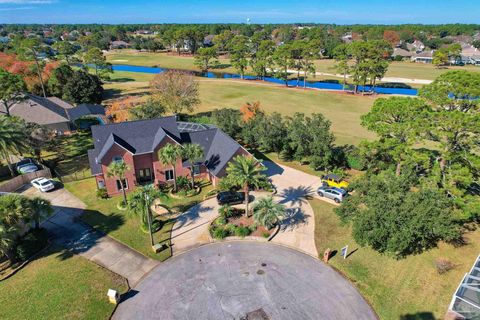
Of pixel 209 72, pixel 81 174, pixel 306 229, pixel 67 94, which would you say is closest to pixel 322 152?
pixel 306 229

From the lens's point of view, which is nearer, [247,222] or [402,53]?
[247,222]

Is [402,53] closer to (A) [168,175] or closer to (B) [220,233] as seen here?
(A) [168,175]

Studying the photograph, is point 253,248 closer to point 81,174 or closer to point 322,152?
point 322,152

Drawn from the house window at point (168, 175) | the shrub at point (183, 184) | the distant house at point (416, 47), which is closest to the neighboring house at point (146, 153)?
the house window at point (168, 175)

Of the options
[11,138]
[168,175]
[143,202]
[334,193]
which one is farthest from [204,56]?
[143,202]

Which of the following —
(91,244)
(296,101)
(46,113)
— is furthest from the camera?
(296,101)

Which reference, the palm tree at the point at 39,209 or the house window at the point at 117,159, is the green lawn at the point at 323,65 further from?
the palm tree at the point at 39,209
